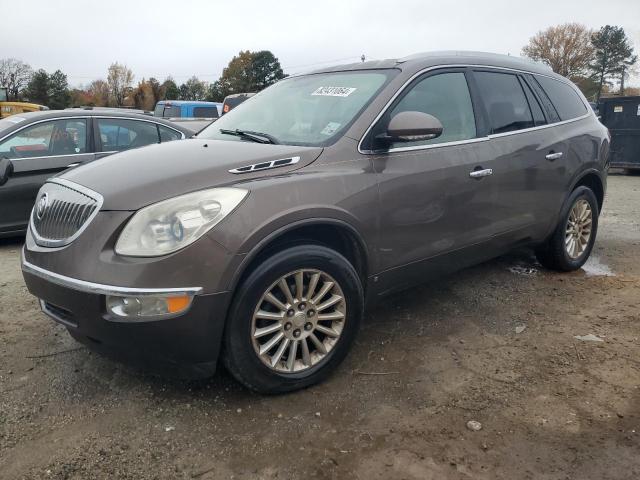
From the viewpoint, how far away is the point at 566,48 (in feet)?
240

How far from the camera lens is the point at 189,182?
262cm

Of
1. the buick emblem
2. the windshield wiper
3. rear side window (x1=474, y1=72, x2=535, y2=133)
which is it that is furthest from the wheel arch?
rear side window (x1=474, y1=72, x2=535, y2=133)

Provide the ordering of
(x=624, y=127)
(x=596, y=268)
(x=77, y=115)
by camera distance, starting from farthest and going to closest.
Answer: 1. (x=624, y=127)
2. (x=77, y=115)
3. (x=596, y=268)

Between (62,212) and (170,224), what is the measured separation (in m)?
0.69

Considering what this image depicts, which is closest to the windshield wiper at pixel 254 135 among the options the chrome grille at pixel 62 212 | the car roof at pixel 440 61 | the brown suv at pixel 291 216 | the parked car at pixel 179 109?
the brown suv at pixel 291 216

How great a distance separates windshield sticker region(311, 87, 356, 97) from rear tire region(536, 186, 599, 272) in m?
2.32

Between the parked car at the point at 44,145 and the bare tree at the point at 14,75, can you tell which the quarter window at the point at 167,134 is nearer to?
the parked car at the point at 44,145

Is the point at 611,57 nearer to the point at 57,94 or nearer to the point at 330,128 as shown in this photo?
the point at 57,94

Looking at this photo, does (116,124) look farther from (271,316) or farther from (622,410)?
(622,410)

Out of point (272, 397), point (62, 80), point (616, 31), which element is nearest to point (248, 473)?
point (272, 397)

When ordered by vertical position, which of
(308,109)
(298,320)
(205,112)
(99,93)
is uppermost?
(99,93)

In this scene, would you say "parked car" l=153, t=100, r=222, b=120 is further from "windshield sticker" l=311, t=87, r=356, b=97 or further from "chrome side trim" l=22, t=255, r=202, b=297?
"chrome side trim" l=22, t=255, r=202, b=297

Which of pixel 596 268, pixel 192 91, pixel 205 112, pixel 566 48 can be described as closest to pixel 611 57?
pixel 566 48

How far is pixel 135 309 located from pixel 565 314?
3109mm
